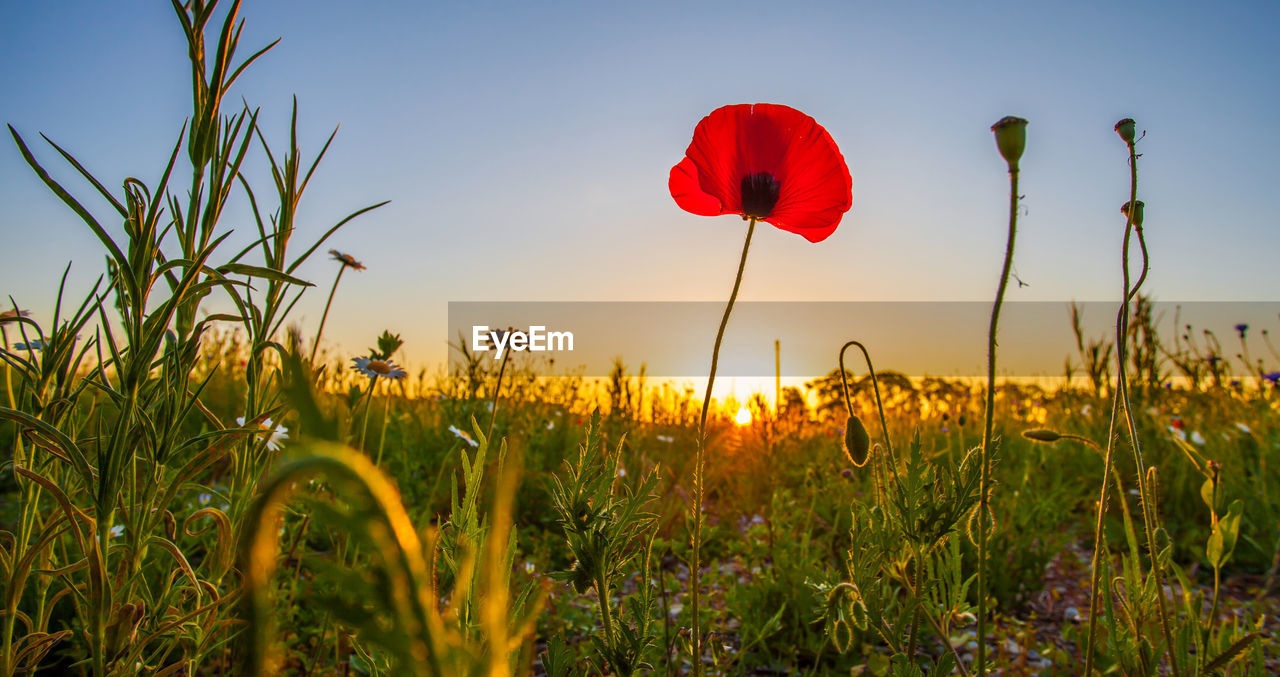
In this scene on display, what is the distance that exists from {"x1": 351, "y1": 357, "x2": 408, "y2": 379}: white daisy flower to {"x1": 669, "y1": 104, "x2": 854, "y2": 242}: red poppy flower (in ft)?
3.72

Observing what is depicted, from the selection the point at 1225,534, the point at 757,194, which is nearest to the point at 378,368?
the point at 757,194

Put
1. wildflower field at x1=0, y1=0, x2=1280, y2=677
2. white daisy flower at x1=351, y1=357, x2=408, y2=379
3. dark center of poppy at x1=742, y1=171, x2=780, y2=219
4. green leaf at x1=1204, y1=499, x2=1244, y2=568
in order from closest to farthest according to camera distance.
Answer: wildflower field at x1=0, y1=0, x2=1280, y2=677, dark center of poppy at x1=742, y1=171, x2=780, y2=219, green leaf at x1=1204, y1=499, x2=1244, y2=568, white daisy flower at x1=351, y1=357, x2=408, y2=379

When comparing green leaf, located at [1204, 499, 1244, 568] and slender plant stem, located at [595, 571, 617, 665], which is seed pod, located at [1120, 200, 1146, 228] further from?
slender plant stem, located at [595, 571, 617, 665]

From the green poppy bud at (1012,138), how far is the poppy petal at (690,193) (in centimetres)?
49

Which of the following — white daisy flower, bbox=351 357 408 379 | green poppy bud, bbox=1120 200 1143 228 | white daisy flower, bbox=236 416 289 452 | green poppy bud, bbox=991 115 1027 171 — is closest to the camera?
green poppy bud, bbox=991 115 1027 171

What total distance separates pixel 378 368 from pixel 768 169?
1407mm

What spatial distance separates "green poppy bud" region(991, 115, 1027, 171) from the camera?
0.81 metres

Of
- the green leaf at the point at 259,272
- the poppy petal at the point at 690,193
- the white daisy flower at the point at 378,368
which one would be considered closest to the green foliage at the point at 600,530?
the green leaf at the point at 259,272

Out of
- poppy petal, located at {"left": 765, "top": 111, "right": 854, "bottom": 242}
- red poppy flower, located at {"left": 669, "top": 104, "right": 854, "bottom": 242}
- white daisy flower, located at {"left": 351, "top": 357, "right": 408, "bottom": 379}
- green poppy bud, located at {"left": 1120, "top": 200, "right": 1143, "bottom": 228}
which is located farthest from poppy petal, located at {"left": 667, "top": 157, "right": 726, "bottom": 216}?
white daisy flower, located at {"left": 351, "top": 357, "right": 408, "bottom": 379}

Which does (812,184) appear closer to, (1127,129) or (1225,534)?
(1127,129)

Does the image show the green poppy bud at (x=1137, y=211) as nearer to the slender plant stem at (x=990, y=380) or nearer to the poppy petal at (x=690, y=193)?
the slender plant stem at (x=990, y=380)

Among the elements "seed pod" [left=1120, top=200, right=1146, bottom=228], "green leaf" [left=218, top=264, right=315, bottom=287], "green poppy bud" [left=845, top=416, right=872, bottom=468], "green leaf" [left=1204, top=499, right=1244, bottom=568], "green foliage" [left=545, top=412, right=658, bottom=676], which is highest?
"seed pod" [left=1120, top=200, right=1146, bottom=228]

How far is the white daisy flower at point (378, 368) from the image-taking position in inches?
82.5

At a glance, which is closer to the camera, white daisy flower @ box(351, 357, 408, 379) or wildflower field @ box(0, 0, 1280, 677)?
wildflower field @ box(0, 0, 1280, 677)
